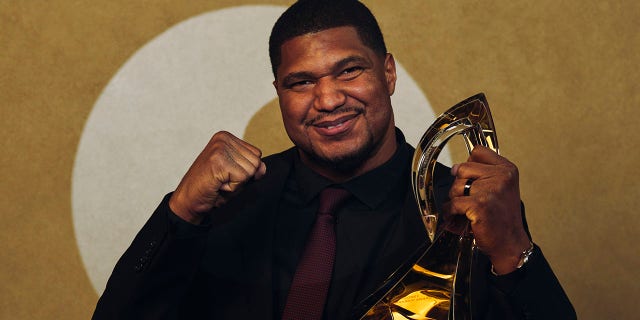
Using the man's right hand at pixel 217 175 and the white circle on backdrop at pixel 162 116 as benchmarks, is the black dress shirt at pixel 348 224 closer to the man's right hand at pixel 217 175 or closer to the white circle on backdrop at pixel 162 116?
the man's right hand at pixel 217 175

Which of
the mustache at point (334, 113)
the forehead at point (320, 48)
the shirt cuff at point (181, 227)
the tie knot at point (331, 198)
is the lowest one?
the shirt cuff at point (181, 227)

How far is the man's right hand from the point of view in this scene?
1.13 metres

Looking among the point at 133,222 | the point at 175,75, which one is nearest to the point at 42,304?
the point at 133,222

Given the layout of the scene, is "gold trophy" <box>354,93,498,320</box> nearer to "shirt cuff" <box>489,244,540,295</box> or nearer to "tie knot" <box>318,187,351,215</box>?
"shirt cuff" <box>489,244,540,295</box>

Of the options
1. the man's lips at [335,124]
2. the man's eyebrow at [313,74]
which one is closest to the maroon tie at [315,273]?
the man's lips at [335,124]

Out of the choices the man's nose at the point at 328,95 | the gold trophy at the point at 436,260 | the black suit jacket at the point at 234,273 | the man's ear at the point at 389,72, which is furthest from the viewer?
the man's ear at the point at 389,72

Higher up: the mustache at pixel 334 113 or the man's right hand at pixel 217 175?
the mustache at pixel 334 113

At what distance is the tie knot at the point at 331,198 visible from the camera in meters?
1.34

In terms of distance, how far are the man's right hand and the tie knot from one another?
234mm

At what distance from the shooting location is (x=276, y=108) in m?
1.96

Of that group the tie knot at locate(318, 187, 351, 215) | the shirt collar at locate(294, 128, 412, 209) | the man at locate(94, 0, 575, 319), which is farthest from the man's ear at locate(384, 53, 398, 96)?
the tie knot at locate(318, 187, 351, 215)

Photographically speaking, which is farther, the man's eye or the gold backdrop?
the gold backdrop

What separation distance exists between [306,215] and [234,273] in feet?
0.56

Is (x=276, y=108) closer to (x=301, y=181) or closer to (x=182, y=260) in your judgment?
(x=301, y=181)
